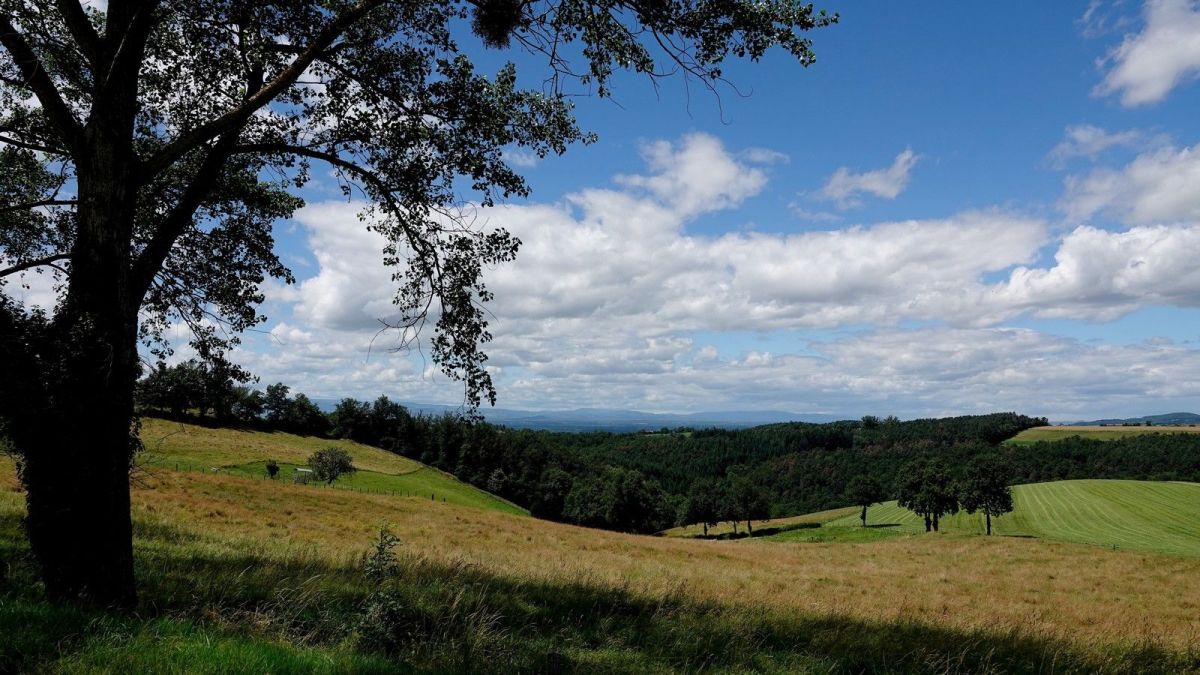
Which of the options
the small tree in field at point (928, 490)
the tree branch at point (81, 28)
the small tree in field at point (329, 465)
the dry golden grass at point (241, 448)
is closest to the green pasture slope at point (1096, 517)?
the small tree in field at point (928, 490)

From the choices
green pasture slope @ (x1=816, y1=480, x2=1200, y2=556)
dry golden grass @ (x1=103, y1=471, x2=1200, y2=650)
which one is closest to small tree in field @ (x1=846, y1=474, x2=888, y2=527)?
green pasture slope @ (x1=816, y1=480, x2=1200, y2=556)

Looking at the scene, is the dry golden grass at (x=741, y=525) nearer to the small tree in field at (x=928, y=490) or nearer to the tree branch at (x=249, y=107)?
the small tree in field at (x=928, y=490)

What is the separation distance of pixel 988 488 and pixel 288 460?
88.0 m

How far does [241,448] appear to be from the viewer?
71.9m

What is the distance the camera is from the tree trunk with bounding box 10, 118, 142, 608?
235 inches

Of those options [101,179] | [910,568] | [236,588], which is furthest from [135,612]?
[910,568]

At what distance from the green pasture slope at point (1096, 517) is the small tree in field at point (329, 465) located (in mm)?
52458

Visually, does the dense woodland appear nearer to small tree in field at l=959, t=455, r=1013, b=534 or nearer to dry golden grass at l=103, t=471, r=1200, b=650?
small tree in field at l=959, t=455, r=1013, b=534

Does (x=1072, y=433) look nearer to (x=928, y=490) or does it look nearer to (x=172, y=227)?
(x=928, y=490)

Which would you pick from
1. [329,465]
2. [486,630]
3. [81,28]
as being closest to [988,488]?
[329,465]

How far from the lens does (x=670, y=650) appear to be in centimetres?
634

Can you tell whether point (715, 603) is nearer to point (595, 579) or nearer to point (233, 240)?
point (595, 579)

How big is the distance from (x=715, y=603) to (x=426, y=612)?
14.3 feet

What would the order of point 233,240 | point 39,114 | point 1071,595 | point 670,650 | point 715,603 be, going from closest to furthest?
point 670,650, point 715,603, point 39,114, point 233,240, point 1071,595
